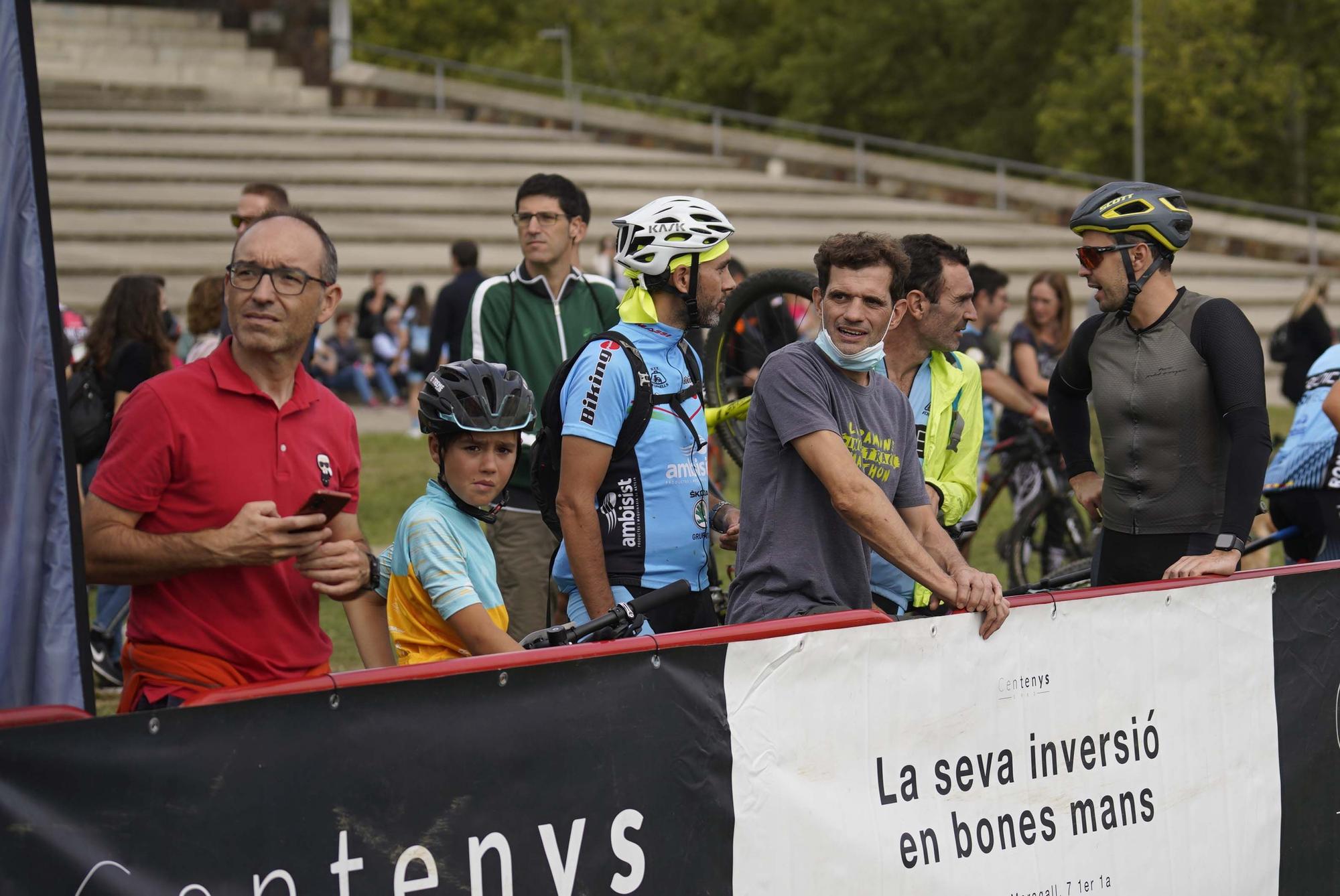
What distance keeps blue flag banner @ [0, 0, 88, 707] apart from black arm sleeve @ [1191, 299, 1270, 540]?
3312 mm

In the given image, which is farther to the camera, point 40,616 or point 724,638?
point 724,638

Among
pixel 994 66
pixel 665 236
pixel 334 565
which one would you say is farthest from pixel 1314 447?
pixel 994 66

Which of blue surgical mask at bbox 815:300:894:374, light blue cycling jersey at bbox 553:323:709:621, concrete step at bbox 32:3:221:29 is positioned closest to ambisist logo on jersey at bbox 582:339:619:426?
light blue cycling jersey at bbox 553:323:709:621

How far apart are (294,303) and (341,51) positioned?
37.9 m

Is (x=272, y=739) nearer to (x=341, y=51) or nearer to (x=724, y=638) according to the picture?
(x=724, y=638)

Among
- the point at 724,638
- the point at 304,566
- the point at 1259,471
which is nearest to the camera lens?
the point at 304,566

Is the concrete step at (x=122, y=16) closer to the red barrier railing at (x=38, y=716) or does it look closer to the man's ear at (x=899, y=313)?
the man's ear at (x=899, y=313)

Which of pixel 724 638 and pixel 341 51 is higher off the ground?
pixel 341 51

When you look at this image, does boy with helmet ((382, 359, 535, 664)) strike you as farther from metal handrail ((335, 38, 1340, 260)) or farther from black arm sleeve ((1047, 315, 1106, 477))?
metal handrail ((335, 38, 1340, 260))

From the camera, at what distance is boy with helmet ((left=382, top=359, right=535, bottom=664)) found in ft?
13.4

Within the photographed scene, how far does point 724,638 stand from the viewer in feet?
12.5

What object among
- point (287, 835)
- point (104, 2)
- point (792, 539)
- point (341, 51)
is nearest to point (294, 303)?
point (287, 835)

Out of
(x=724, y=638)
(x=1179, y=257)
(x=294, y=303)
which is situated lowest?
(x=724, y=638)

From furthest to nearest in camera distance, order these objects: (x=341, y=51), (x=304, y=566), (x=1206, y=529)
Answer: (x=341, y=51) → (x=1206, y=529) → (x=304, y=566)
